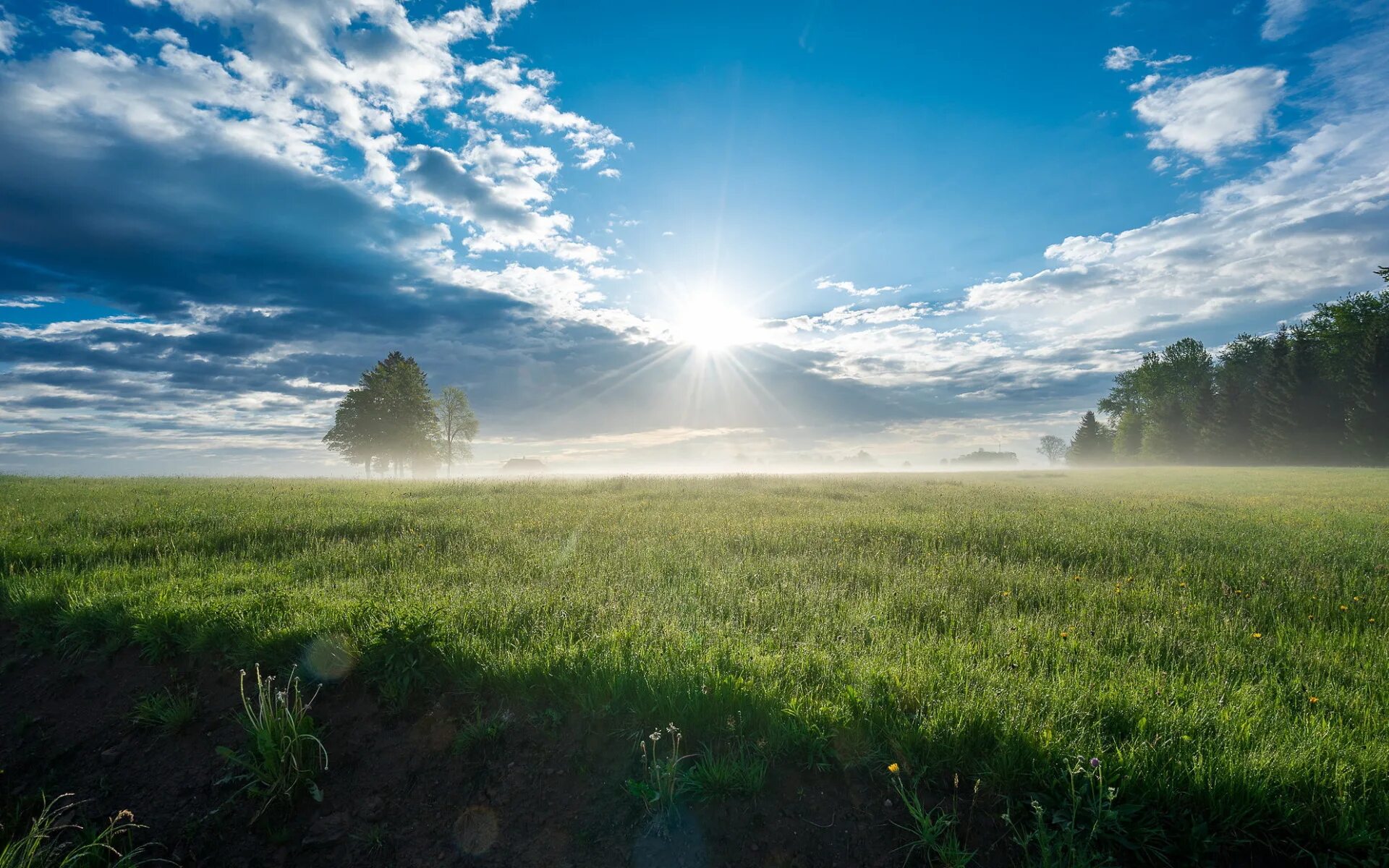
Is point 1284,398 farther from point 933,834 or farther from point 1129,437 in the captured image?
point 933,834

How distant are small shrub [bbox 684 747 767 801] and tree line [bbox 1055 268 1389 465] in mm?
70917

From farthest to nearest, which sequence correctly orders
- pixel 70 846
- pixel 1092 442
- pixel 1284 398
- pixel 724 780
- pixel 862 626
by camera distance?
1. pixel 1092 442
2. pixel 1284 398
3. pixel 862 626
4. pixel 70 846
5. pixel 724 780

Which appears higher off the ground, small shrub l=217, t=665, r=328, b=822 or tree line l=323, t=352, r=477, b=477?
tree line l=323, t=352, r=477, b=477

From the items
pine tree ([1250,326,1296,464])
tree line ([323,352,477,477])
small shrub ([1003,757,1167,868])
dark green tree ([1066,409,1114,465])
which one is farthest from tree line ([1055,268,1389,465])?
tree line ([323,352,477,477])

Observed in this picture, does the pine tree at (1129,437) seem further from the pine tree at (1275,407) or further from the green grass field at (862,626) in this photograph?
the green grass field at (862,626)

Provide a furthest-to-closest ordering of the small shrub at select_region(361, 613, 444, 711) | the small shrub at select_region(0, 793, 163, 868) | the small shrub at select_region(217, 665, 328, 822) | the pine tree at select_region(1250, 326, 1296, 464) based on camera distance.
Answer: the pine tree at select_region(1250, 326, 1296, 464)
the small shrub at select_region(361, 613, 444, 711)
the small shrub at select_region(217, 665, 328, 822)
the small shrub at select_region(0, 793, 163, 868)

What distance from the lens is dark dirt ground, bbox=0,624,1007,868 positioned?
3.22m

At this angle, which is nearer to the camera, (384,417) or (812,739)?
(812,739)

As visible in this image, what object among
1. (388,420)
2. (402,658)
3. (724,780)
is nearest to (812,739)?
(724,780)

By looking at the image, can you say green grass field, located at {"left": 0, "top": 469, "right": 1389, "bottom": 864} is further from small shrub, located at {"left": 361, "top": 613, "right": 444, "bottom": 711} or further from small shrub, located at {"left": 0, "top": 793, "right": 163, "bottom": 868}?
small shrub, located at {"left": 0, "top": 793, "right": 163, "bottom": 868}

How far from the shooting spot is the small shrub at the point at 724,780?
11.1ft

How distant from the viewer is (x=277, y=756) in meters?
3.92

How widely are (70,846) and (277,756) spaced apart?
1193 millimetres

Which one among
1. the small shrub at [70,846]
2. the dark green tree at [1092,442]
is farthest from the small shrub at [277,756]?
the dark green tree at [1092,442]
